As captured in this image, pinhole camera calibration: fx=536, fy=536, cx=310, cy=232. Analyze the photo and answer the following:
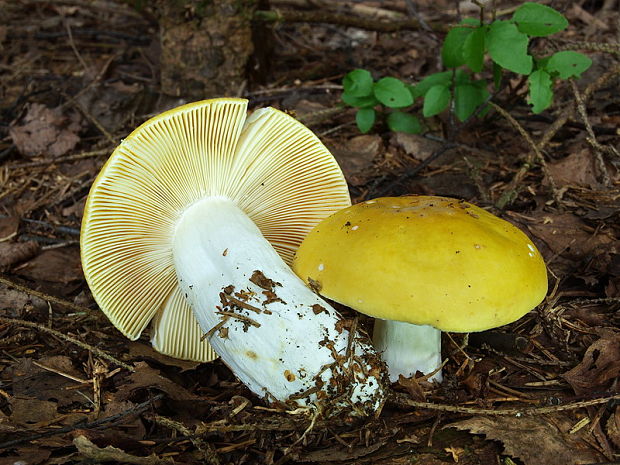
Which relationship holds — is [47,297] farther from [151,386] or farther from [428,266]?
[428,266]

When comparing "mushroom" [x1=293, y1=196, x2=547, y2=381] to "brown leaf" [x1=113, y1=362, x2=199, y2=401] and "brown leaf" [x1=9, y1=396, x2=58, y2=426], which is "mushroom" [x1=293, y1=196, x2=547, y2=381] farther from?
"brown leaf" [x1=9, y1=396, x2=58, y2=426]

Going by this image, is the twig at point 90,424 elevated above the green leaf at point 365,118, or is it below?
below

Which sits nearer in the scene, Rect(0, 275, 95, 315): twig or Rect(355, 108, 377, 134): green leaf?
Rect(0, 275, 95, 315): twig

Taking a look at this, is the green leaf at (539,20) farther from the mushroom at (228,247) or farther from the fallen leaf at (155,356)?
the fallen leaf at (155,356)

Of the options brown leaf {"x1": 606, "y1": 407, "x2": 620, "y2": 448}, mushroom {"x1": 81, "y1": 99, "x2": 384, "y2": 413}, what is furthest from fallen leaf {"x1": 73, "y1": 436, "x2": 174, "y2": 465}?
brown leaf {"x1": 606, "y1": 407, "x2": 620, "y2": 448}

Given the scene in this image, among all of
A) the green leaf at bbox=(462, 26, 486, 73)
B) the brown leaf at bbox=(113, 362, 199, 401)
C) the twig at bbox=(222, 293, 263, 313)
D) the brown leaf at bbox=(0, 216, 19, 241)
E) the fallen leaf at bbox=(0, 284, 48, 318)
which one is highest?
the green leaf at bbox=(462, 26, 486, 73)

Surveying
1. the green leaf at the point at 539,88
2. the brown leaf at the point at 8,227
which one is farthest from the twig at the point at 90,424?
the green leaf at the point at 539,88

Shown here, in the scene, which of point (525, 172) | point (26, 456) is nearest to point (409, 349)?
point (26, 456)
